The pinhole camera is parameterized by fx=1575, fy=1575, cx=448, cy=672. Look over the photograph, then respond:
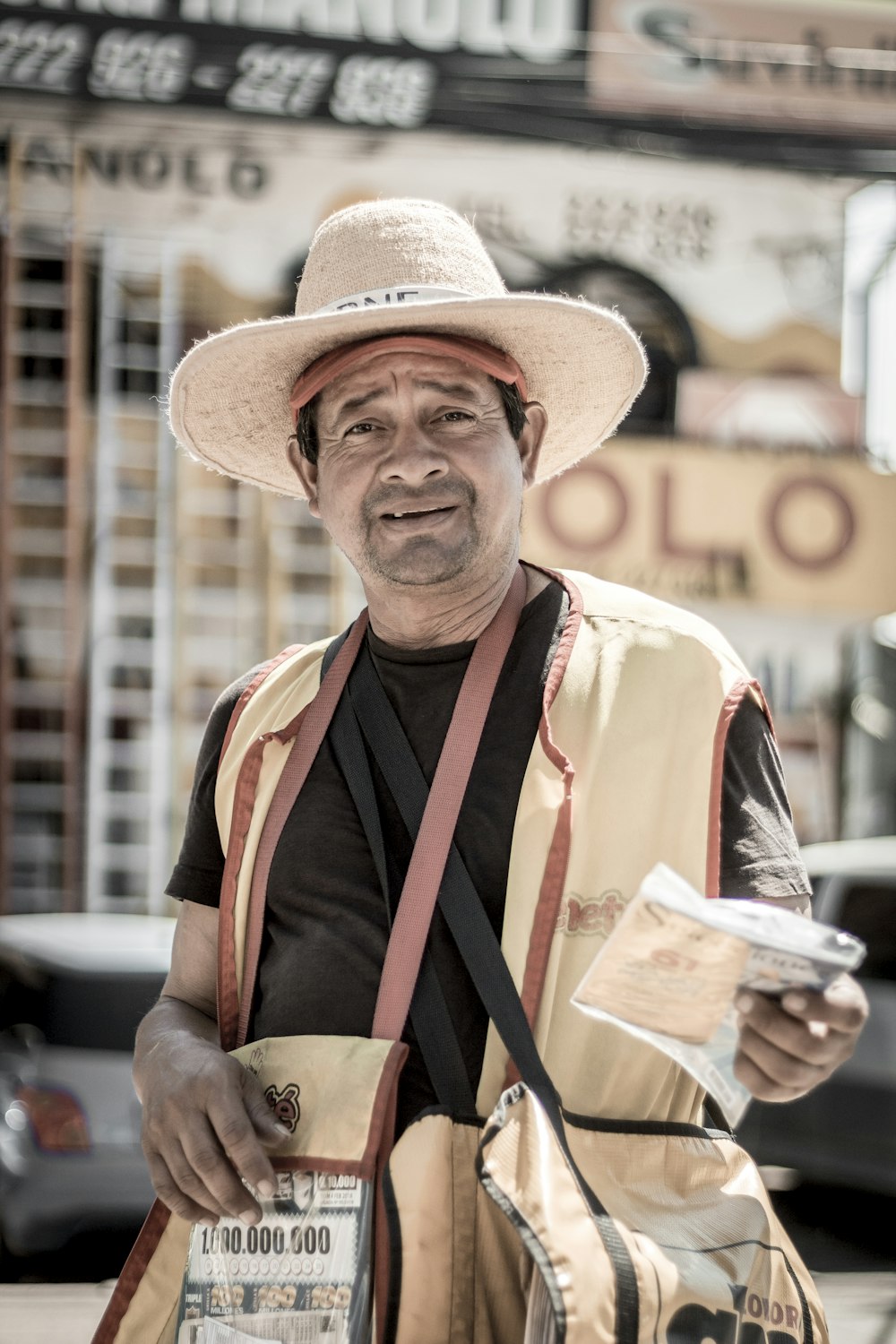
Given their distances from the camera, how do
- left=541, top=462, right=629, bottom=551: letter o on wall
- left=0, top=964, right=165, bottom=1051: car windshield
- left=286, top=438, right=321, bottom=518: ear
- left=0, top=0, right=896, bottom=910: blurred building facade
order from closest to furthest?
left=286, top=438, right=321, bottom=518: ear, left=0, top=964, right=165, bottom=1051: car windshield, left=0, top=0, right=896, bottom=910: blurred building facade, left=541, top=462, right=629, bottom=551: letter o on wall

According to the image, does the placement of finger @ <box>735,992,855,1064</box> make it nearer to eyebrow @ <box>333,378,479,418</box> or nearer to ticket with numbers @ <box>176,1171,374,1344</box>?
ticket with numbers @ <box>176,1171,374,1344</box>

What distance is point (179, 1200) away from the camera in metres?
1.92

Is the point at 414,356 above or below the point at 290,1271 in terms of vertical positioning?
above

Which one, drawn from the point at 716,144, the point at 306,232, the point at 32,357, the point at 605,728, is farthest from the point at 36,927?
the point at 716,144

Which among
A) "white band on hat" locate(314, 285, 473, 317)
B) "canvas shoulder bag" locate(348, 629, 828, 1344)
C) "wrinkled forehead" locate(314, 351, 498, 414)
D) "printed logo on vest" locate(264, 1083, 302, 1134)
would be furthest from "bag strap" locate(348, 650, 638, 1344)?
"white band on hat" locate(314, 285, 473, 317)

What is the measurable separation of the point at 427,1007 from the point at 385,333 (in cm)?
92

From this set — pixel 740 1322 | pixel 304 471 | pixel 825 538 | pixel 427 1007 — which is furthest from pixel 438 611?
pixel 825 538

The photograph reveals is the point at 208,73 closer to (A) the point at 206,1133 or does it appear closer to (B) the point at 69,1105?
(B) the point at 69,1105

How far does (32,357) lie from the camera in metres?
9.83

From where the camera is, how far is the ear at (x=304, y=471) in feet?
7.94

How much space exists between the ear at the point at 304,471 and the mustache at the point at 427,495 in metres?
0.30

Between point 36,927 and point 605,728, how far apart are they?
218 inches

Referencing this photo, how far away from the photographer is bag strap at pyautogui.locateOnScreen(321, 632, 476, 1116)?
181 centimetres

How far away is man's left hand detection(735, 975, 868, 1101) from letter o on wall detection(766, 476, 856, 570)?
29.2ft
